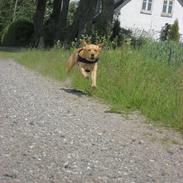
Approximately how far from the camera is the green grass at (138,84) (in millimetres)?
11352

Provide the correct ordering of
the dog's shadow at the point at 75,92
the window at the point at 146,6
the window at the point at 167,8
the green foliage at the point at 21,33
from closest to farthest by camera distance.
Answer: the dog's shadow at the point at 75,92, the green foliage at the point at 21,33, the window at the point at 146,6, the window at the point at 167,8

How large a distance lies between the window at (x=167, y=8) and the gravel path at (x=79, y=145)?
2137 inches

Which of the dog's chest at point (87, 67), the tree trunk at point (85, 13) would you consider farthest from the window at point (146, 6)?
the dog's chest at point (87, 67)

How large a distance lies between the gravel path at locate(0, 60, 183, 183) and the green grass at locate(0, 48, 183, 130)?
0.49 m

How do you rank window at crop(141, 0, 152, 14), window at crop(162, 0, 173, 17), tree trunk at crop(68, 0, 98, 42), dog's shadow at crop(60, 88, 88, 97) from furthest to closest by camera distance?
window at crop(162, 0, 173, 17) → window at crop(141, 0, 152, 14) → tree trunk at crop(68, 0, 98, 42) → dog's shadow at crop(60, 88, 88, 97)

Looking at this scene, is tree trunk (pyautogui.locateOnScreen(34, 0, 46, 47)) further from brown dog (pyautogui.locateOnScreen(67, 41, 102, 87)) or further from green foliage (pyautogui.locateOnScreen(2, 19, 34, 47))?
brown dog (pyautogui.locateOnScreen(67, 41, 102, 87))

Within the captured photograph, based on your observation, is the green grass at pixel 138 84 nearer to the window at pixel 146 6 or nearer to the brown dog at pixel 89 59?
the brown dog at pixel 89 59

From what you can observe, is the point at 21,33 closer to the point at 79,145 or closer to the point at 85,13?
the point at 85,13

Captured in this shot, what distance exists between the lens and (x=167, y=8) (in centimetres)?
6556

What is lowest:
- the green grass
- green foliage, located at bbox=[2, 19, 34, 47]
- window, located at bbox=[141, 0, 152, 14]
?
Result: green foliage, located at bbox=[2, 19, 34, 47]

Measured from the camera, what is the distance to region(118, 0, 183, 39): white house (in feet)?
211

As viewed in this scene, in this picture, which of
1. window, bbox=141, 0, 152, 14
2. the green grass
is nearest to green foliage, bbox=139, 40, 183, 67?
the green grass

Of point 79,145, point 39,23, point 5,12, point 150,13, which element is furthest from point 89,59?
point 5,12

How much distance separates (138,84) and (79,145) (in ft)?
18.9
